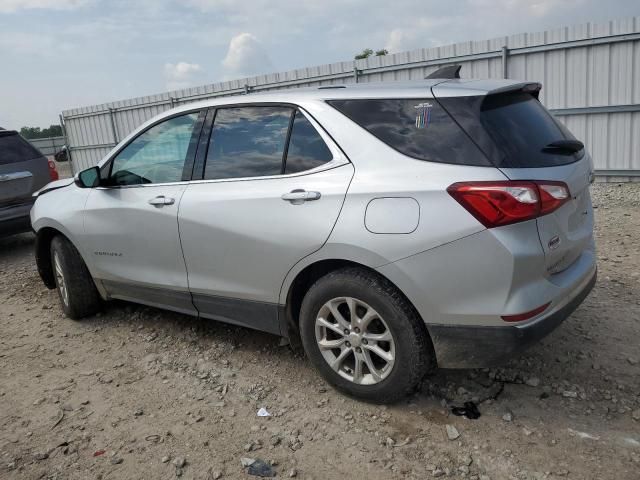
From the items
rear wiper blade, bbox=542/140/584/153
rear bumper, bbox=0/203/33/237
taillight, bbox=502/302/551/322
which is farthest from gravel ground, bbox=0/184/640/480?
rear bumper, bbox=0/203/33/237

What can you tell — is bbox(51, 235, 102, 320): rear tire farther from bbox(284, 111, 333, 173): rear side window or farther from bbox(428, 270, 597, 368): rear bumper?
bbox(428, 270, 597, 368): rear bumper

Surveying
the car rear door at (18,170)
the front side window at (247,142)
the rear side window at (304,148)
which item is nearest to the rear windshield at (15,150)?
the car rear door at (18,170)

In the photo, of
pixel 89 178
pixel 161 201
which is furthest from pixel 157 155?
pixel 89 178

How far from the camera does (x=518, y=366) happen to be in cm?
324

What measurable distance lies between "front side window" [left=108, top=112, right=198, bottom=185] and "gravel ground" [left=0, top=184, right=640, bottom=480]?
1215 mm

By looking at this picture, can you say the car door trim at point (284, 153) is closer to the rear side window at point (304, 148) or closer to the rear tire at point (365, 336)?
the rear side window at point (304, 148)

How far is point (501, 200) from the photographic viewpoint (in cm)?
235

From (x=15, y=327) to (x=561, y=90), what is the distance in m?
8.40

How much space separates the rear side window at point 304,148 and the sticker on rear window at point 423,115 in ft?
1.64

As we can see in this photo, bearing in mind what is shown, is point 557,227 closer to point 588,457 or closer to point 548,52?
point 588,457

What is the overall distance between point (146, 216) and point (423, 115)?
1999 mm

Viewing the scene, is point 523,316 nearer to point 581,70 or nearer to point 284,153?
point 284,153

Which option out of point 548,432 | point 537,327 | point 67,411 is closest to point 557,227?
point 537,327

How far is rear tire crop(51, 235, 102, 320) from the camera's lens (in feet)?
14.3
